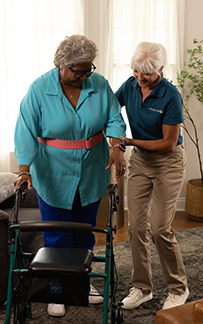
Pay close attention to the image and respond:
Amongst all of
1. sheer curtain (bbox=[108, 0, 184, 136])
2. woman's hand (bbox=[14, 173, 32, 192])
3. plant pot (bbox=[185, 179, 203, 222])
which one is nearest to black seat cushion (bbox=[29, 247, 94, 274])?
woman's hand (bbox=[14, 173, 32, 192])

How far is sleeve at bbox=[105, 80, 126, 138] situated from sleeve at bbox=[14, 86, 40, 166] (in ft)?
1.32

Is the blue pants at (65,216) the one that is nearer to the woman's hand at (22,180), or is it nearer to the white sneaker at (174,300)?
the woman's hand at (22,180)

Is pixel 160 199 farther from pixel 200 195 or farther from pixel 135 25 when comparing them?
pixel 135 25

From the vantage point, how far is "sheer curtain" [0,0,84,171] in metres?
3.81

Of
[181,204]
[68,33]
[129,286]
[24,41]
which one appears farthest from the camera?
[181,204]

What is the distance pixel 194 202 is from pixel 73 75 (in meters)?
2.60

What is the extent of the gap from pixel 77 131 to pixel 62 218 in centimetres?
51

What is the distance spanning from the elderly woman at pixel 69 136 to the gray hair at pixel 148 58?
0.23 metres

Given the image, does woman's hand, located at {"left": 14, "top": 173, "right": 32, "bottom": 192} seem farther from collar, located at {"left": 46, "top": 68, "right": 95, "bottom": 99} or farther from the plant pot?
the plant pot

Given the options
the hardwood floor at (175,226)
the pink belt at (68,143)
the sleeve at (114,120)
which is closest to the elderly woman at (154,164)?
the sleeve at (114,120)

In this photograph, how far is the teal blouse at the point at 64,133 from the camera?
2.07 m

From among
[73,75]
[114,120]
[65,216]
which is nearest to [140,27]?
[114,120]

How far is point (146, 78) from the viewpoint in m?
2.20

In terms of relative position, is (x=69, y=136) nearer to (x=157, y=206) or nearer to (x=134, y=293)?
(x=157, y=206)
